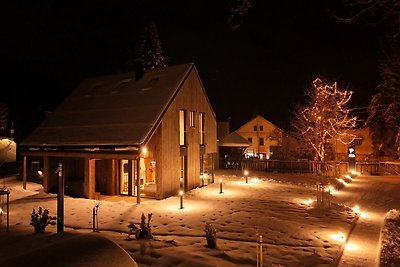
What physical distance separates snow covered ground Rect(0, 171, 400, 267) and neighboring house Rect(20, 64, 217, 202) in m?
1.49

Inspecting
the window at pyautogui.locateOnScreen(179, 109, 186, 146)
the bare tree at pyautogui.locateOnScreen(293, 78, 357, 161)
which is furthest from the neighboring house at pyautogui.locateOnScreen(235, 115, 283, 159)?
the window at pyautogui.locateOnScreen(179, 109, 186, 146)

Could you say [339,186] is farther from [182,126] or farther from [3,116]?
[3,116]

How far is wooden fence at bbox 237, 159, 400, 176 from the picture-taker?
30.0 metres

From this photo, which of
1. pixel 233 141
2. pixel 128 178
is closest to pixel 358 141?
pixel 233 141

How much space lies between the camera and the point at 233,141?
136 feet

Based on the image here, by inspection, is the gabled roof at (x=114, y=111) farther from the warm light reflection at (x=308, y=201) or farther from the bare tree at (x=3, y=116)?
the bare tree at (x=3, y=116)

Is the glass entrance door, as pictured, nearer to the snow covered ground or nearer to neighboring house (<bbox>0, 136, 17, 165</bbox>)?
the snow covered ground

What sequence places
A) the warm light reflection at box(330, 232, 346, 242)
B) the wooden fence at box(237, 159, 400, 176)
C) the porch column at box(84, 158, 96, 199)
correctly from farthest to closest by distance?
the wooden fence at box(237, 159, 400, 176) → the porch column at box(84, 158, 96, 199) → the warm light reflection at box(330, 232, 346, 242)

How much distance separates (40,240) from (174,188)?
10161mm

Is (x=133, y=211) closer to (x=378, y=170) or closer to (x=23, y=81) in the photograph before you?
(x=378, y=170)

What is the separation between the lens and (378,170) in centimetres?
3209

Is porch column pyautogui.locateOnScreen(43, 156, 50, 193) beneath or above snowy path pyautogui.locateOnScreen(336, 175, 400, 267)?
above

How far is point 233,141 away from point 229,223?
29.1 meters

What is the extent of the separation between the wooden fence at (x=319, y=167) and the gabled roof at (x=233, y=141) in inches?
257
